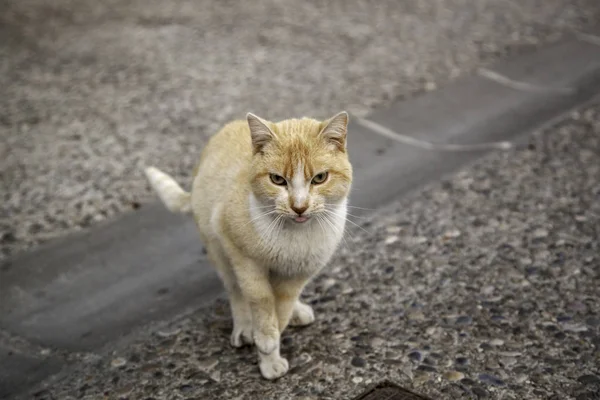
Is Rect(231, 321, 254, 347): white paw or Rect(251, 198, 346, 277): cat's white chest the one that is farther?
Rect(231, 321, 254, 347): white paw

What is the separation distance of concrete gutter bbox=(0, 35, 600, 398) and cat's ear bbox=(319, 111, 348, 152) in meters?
1.39

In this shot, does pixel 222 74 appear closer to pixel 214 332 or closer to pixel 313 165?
pixel 214 332

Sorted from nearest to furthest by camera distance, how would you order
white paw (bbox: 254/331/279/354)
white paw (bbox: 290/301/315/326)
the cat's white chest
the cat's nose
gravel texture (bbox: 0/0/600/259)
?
the cat's nose, the cat's white chest, white paw (bbox: 254/331/279/354), white paw (bbox: 290/301/315/326), gravel texture (bbox: 0/0/600/259)

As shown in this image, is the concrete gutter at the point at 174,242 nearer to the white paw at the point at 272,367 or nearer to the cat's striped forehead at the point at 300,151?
the white paw at the point at 272,367

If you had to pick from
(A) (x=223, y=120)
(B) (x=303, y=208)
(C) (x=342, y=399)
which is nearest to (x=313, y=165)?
(B) (x=303, y=208)

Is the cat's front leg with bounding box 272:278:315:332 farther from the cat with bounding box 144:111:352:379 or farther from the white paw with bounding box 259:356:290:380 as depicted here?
the white paw with bounding box 259:356:290:380

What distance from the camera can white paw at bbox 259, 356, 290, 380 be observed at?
11.0 ft

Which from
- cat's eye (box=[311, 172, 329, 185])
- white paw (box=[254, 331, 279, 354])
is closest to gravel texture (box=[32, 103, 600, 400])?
white paw (box=[254, 331, 279, 354])

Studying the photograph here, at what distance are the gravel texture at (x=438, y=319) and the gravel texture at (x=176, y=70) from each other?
1470 mm

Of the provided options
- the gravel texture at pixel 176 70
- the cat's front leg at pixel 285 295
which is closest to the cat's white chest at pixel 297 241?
the cat's front leg at pixel 285 295

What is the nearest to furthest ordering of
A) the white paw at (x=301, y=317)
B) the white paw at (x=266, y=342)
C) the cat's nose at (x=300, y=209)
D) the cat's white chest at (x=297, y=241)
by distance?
the cat's nose at (x=300, y=209) < the cat's white chest at (x=297, y=241) < the white paw at (x=266, y=342) < the white paw at (x=301, y=317)

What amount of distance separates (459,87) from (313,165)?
3.81m

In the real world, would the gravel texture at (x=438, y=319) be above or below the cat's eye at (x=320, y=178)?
below

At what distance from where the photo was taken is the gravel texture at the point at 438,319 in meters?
3.34
